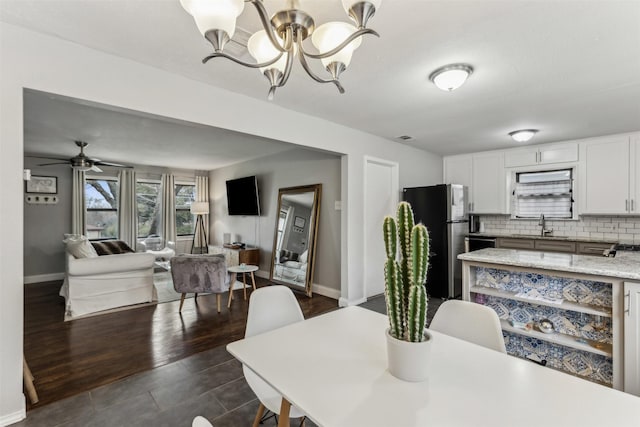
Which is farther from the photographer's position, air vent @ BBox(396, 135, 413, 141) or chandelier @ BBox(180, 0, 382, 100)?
air vent @ BBox(396, 135, 413, 141)

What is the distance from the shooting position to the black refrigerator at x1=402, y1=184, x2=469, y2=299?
4.27 m

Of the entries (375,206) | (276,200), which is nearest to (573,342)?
(375,206)

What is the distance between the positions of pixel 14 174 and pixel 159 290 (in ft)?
11.1

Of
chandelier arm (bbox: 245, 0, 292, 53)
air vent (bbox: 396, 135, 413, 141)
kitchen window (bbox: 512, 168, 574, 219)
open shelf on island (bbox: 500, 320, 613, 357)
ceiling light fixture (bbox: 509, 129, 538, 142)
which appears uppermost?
air vent (bbox: 396, 135, 413, 141)

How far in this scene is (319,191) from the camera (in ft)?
15.0

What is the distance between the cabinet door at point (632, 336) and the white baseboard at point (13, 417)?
3643 mm

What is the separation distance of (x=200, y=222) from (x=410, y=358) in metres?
7.10

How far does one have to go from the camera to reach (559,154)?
446 centimetres

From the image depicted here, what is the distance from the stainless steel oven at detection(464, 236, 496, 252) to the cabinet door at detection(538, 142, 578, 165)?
1438 mm

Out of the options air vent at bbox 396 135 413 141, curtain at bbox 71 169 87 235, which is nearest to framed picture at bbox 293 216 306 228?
air vent at bbox 396 135 413 141

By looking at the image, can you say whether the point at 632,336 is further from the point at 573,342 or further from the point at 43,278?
the point at 43,278

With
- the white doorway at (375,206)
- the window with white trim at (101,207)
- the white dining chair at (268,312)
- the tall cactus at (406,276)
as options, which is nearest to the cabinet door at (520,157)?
the white doorway at (375,206)

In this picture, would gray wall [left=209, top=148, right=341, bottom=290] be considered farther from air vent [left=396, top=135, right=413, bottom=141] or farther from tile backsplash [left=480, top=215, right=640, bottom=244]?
tile backsplash [left=480, top=215, right=640, bottom=244]

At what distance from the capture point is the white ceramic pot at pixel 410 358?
1012mm
